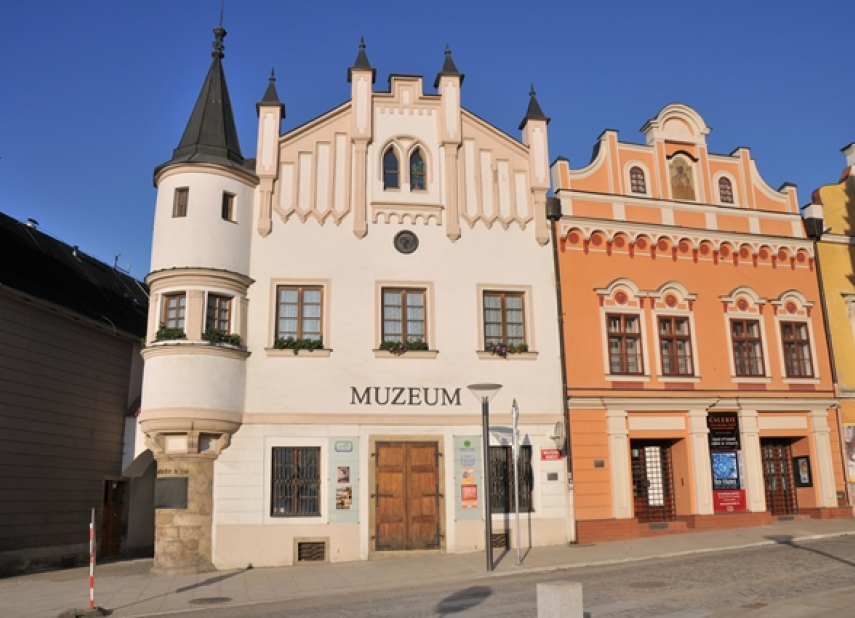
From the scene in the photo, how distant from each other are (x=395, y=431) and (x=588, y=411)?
216 inches

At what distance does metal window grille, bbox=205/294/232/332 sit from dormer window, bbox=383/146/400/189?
5610 mm

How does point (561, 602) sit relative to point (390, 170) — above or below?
below

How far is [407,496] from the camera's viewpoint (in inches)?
826

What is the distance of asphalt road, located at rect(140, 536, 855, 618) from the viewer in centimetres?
1209

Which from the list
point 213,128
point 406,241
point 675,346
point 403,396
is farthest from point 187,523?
point 675,346

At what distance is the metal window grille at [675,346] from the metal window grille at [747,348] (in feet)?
5.06

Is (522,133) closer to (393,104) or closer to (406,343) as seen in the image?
(393,104)

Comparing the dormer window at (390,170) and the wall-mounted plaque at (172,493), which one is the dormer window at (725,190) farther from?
the wall-mounted plaque at (172,493)

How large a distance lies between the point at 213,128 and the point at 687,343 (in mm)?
14992

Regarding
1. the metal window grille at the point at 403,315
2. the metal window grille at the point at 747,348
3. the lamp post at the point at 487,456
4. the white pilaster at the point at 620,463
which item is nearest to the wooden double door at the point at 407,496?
the metal window grille at the point at 403,315

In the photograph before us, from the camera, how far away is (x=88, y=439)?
24.4m

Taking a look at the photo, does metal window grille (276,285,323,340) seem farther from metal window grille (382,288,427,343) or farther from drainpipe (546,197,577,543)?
drainpipe (546,197,577,543)

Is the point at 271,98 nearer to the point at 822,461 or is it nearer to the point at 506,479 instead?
the point at 506,479

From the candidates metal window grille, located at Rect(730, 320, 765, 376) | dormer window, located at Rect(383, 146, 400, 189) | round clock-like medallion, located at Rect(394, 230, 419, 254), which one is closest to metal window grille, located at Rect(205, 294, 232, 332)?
round clock-like medallion, located at Rect(394, 230, 419, 254)
